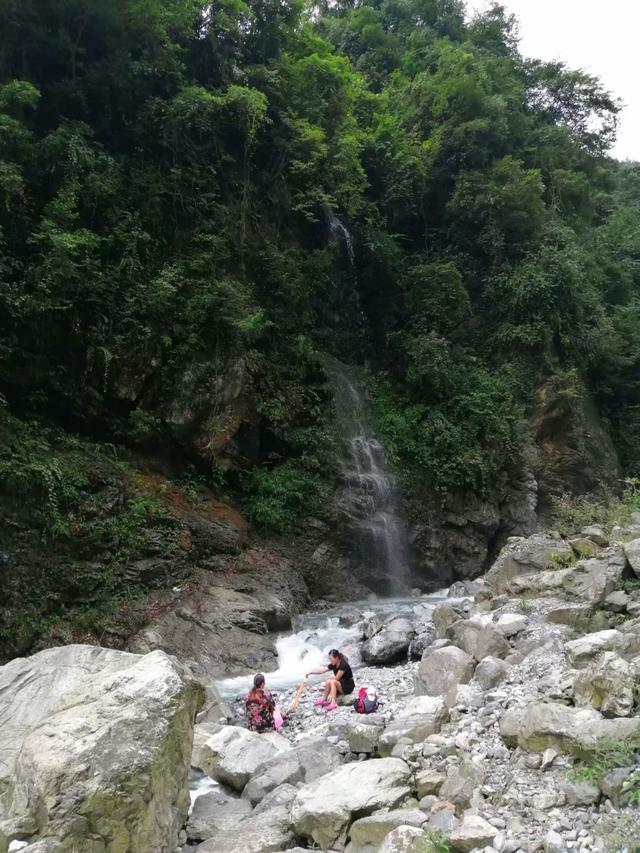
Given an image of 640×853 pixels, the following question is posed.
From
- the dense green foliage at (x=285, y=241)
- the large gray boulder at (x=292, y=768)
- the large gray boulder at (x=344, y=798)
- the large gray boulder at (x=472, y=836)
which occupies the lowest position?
the large gray boulder at (x=292, y=768)

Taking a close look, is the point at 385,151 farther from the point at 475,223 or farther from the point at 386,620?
the point at 386,620

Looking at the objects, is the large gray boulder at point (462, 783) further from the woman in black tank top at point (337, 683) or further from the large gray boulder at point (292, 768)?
the woman in black tank top at point (337, 683)

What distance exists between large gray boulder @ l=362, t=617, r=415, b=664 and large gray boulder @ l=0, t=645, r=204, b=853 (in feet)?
17.0

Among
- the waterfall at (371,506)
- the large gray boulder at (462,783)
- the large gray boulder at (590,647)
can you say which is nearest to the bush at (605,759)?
the large gray boulder at (462,783)

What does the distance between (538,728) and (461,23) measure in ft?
115

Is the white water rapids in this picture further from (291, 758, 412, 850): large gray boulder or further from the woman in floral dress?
(291, 758, 412, 850): large gray boulder

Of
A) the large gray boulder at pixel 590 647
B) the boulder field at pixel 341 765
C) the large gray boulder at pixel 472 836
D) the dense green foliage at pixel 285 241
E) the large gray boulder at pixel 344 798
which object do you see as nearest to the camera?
the large gray boulder at pixel 472 836

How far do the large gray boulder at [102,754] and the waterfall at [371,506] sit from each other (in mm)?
10507

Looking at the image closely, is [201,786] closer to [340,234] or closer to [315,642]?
[315,642]

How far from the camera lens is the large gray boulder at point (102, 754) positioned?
414 cm

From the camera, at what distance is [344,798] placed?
4582mm

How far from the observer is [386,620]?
11.8 meters

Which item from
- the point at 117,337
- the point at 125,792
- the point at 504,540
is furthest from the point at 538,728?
the point at 504,540

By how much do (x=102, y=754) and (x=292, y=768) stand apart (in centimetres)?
215
